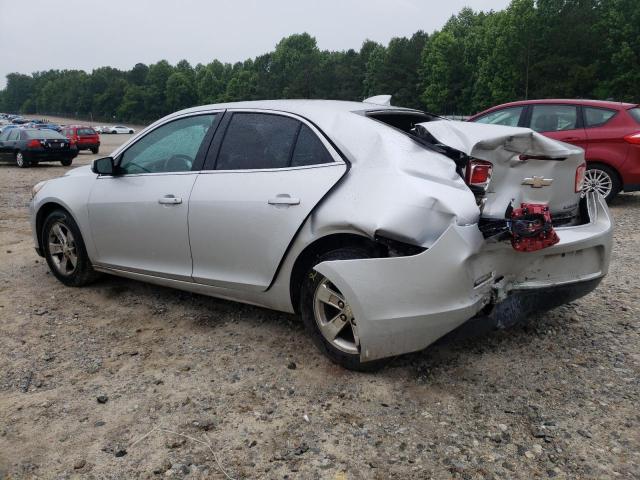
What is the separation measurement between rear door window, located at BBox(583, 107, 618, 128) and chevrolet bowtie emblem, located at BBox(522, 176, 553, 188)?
19.5 ft

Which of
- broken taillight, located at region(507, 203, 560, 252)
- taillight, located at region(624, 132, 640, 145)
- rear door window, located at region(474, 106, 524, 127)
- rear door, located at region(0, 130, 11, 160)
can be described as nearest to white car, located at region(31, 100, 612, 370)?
broken taillight, located at region(507, 203, 560, 252)

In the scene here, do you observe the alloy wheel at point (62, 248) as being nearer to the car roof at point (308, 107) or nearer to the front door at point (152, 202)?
the front door at point (152, 202)

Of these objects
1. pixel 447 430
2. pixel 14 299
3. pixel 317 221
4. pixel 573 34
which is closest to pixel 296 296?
pixel 317 221

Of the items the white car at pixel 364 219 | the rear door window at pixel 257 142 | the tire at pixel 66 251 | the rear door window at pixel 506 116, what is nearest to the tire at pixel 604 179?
Answer: the rear door window at pixel 506 116

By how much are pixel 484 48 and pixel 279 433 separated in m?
61.6

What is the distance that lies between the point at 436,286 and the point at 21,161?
19248mm

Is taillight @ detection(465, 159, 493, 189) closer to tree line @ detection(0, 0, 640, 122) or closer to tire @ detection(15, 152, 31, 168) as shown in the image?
tire @ detection(15, 152, 31, 168)

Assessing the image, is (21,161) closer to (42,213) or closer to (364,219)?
(42,213)

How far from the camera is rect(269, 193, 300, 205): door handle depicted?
127 inches

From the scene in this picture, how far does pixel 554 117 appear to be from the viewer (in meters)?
8.60

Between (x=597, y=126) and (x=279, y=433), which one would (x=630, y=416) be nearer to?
(x=279, y=433)

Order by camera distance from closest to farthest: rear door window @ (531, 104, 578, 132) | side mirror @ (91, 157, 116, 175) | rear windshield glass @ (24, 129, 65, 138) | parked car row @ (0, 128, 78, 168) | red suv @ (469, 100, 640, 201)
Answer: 1. side mirror @ (91, 157, 116, 175)
2. red suv @ (469, 100, 640, 201)
3. rear door window @ (531, 104, 578, 132)
4. parked car row @ (0, 128, 78, 168)
5. rear windshield glass @ (24, 129, 65, 138)

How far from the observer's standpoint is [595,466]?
2395mm

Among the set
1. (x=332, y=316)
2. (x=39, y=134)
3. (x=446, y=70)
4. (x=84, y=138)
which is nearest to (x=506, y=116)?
(x=332, y=316)
